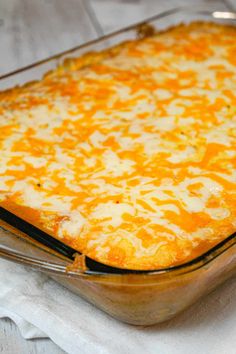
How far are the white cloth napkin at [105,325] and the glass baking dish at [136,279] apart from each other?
0.04 meters

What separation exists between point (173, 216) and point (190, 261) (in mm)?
236

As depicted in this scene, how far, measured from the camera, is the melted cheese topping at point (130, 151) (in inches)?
60.6

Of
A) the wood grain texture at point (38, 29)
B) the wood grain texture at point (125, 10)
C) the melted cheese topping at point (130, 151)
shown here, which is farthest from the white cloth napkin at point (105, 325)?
the wood grain texture at point (125, 10)

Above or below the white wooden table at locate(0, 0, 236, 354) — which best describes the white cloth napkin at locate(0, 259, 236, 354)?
above

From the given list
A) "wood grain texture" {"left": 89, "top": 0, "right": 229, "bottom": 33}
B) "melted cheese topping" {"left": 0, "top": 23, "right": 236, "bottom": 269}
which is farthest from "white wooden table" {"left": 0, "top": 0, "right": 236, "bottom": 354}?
"melted cheese topping" {"left": 0, "top": 23, "right": 236, "bottom": 269}

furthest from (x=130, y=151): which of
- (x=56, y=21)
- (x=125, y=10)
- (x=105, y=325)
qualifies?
(x=125, y=10)

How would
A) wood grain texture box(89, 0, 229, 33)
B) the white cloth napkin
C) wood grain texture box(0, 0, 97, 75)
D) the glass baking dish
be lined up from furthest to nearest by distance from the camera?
wood grain texture box(89, 0, 229, 33), wood grain texture box(0, 0, 97, 75), the white cloth napkin, the glass baking dish

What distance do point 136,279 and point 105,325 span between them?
1.00 ft

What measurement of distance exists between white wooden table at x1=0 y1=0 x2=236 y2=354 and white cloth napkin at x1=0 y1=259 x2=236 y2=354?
5.72 feet

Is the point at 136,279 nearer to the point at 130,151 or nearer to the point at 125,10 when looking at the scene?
the point at 130,151

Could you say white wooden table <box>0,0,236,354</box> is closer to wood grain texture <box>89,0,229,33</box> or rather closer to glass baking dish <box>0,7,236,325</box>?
wood grain texture <box>89,0,229,33</box>

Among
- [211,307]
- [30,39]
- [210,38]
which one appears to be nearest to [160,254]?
[211,307]

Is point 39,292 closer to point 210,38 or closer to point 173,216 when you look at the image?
point 173,216

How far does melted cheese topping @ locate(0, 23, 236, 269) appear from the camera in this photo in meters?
1.54
